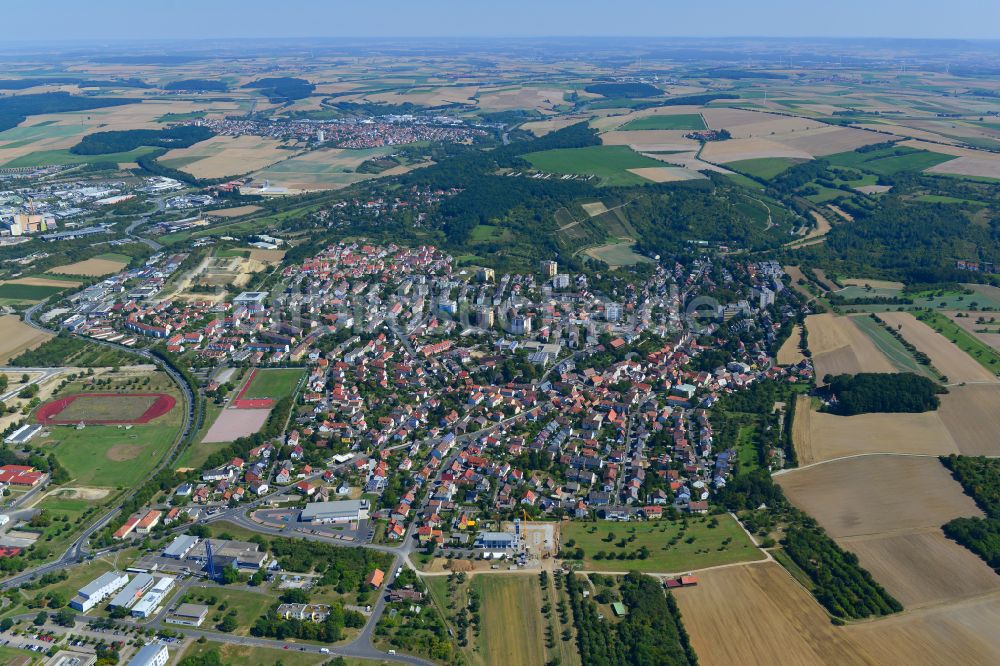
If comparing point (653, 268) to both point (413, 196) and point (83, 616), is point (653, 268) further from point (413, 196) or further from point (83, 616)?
point (83, 616)

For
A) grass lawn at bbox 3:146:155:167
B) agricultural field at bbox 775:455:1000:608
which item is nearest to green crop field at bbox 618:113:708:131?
grass lawn at bbox 3:146:155:167

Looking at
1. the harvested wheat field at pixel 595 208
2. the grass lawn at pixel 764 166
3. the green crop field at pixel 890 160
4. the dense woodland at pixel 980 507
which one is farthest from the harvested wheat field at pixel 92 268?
the green crop field at pixel 890 160

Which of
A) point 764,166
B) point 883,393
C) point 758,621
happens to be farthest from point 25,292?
point 764,166

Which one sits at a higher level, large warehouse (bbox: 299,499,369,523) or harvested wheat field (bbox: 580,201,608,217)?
harvested wheat field (bbox: 580,201,608,217)

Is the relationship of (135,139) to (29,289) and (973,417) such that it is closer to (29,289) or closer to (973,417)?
(29,289)

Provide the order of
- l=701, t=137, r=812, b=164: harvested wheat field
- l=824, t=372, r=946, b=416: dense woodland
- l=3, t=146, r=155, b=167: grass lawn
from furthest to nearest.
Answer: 1. l=3, t=146, r=155, b=167: grass lawn
2. l=701, t=137, r=812, b=164: harvested wheat field
3. l=824, t=372, r=946, b=416: dense woodland

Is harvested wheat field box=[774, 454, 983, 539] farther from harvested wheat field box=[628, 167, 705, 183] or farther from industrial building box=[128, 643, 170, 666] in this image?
harvested wheat field box=[628, 167, 705, 183]
